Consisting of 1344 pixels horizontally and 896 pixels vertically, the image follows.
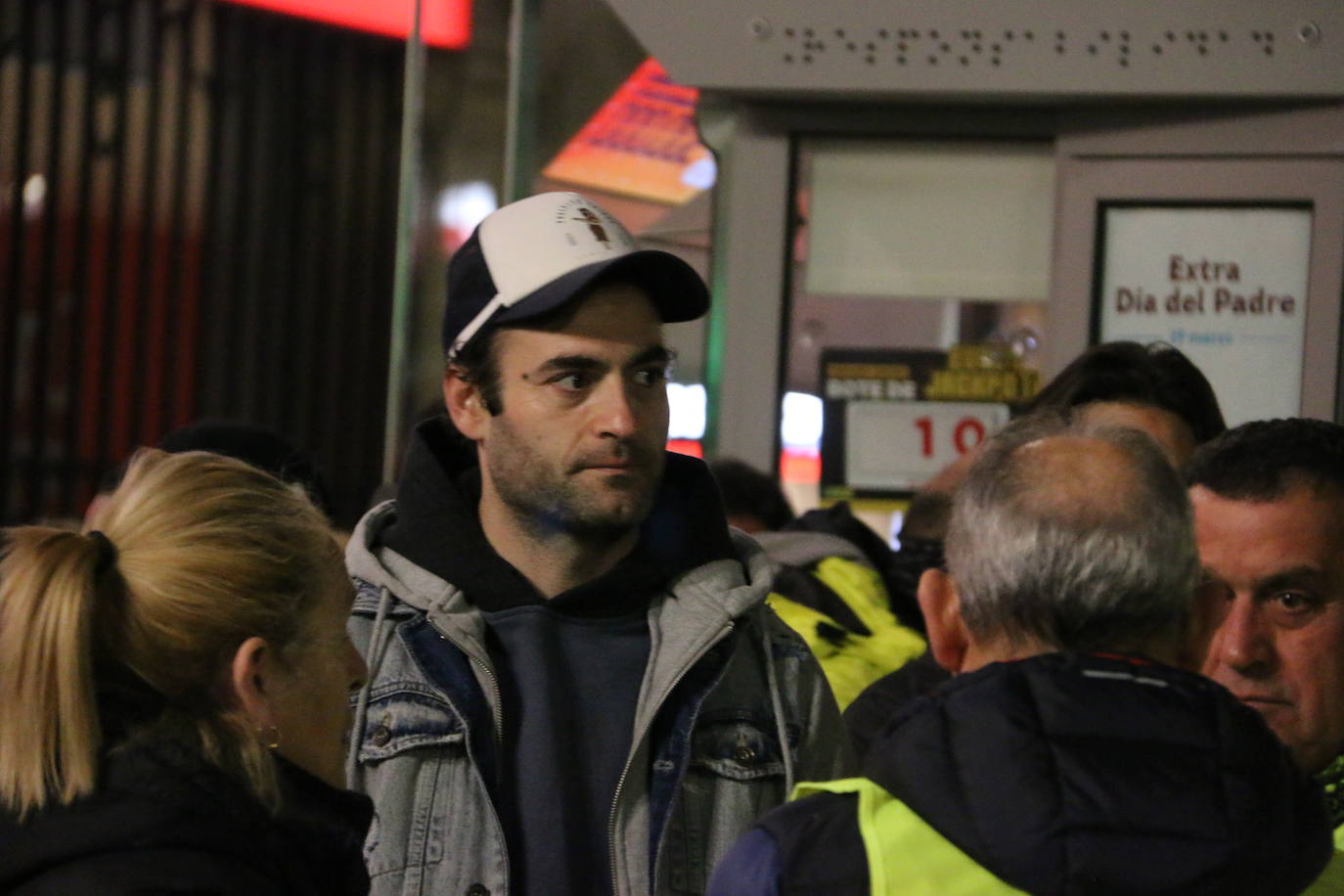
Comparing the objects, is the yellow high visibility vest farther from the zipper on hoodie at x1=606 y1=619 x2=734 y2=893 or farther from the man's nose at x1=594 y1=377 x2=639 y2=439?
the man's nose at x1=594 y1=377 x2=639 y2=439

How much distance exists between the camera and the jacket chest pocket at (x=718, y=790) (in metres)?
2.30

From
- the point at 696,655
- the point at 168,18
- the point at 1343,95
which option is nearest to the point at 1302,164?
the point at 1343,95

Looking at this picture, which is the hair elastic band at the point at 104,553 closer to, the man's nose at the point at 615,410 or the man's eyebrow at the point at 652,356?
the man's nose at the point at 615,410

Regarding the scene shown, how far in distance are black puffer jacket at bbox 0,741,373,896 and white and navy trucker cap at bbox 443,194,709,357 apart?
1.00m

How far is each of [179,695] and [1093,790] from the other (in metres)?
0.96

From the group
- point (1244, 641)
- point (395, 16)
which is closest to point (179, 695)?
point (1244, 641)

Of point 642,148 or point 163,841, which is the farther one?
point 642,148

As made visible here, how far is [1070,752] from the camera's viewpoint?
5.12 ft

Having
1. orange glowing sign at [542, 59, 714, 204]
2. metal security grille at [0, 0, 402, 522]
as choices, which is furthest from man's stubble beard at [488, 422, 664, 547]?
metal security grille at [0, 0, 402, 522]

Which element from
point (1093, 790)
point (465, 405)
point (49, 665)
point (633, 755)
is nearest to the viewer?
point (1093, 790)

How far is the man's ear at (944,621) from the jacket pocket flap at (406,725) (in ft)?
2.36

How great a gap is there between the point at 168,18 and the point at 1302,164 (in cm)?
483

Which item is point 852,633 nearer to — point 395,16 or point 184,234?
point 184,234

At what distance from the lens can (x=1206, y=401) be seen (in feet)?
11.5
